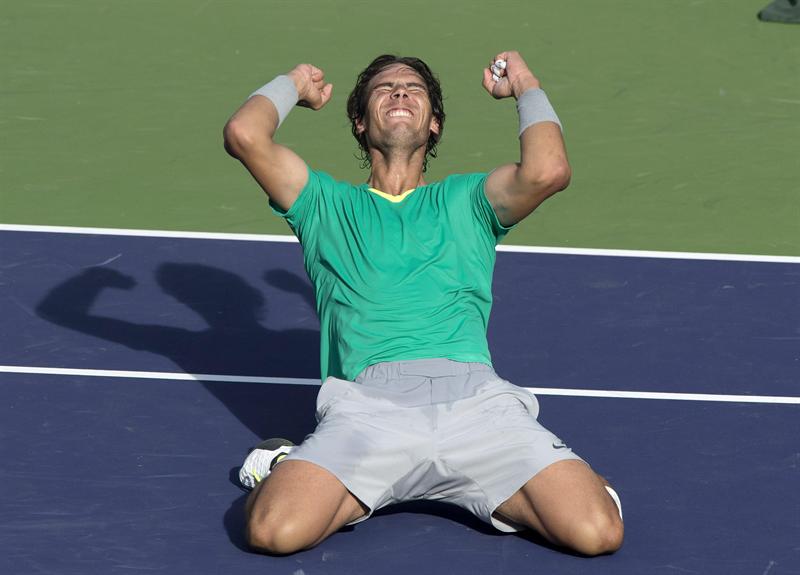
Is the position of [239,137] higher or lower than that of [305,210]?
higher

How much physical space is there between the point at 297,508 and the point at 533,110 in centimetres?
191

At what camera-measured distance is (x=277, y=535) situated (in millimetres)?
5605

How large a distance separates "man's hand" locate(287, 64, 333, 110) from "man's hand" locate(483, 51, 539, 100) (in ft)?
2.26

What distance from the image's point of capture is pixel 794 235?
934 centimetres

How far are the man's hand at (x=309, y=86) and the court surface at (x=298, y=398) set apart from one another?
52.3 inches

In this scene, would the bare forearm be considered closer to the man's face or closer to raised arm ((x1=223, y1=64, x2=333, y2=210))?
the man's face

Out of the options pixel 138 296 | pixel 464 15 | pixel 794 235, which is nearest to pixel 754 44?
pixel 464 15

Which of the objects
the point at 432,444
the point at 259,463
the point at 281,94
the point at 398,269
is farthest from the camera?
the point at 281,94

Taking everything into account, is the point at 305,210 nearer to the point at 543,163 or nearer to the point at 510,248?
the point at 543,163

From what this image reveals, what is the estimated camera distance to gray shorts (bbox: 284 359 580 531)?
19.2 feet

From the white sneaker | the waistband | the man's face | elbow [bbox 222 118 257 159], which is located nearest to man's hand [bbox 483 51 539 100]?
the man's face

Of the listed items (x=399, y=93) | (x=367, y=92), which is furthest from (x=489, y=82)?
(x=367, y=92)

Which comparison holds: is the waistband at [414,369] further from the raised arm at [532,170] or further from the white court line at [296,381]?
the white court line at [296,381]

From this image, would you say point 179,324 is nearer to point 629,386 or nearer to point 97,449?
point 97,449
